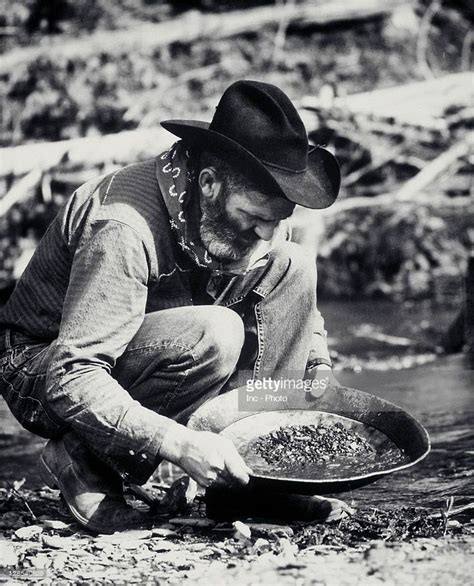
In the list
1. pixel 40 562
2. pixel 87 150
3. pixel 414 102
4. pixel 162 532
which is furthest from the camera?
pixel 414 102

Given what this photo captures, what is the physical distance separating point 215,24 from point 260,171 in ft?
19.8

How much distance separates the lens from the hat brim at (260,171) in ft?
9.35

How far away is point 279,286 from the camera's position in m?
3.19

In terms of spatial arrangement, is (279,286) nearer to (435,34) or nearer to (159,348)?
(159,348)

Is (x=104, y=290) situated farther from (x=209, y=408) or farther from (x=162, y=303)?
(x=209, y=408)

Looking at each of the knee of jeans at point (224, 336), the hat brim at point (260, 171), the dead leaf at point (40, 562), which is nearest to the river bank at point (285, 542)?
the dead leaf at point (40, 562)

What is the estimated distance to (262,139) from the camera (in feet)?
9.54

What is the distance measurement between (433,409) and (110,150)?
2.95 m

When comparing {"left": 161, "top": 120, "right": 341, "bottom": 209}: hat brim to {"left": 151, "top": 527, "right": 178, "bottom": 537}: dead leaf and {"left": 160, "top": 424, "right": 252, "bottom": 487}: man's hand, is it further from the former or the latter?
{"left": 151, "top": 527, "right": 178, "bottom": 537}: dead leaf

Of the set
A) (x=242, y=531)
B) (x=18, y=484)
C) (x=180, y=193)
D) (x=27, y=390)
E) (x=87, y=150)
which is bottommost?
(x=18, y=484)

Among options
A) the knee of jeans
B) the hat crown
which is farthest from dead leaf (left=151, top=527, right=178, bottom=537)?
the hat crown

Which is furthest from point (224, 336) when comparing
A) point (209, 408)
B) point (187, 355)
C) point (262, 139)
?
point (262, 139)

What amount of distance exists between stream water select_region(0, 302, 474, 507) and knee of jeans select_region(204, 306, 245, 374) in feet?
2.12

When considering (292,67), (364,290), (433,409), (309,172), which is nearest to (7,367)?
(309,172)
